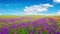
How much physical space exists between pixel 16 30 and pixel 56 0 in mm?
746

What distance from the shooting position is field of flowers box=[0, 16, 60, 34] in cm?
148

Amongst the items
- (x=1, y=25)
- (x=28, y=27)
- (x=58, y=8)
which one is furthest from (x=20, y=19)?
(x=58, y=8)

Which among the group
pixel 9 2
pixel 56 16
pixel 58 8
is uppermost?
pixel 9 2

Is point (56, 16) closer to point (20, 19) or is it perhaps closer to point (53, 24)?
point (53, 24)

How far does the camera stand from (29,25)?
1.52 metres

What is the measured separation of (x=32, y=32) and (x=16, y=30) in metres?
0.24

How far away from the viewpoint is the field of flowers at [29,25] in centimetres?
148

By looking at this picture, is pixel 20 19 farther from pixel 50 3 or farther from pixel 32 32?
pixel 50 3

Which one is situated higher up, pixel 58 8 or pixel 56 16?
pixel 58 8

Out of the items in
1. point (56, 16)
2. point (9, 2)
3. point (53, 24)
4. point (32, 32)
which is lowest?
point (32, 32)

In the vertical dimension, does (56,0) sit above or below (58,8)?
above

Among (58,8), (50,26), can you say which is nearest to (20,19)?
(50,26)

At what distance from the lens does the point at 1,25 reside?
1.54 m

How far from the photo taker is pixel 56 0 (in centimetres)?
153
